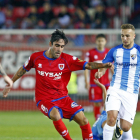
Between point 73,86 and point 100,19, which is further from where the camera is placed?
point 100,19

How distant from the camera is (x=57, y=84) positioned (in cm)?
581

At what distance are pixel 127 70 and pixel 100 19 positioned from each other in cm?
996

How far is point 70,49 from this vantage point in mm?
12328

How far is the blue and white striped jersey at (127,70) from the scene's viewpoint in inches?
233

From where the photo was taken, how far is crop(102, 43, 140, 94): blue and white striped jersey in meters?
5.93

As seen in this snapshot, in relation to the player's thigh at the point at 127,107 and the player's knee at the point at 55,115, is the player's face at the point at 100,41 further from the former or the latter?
the player's knee at the point at 55,115

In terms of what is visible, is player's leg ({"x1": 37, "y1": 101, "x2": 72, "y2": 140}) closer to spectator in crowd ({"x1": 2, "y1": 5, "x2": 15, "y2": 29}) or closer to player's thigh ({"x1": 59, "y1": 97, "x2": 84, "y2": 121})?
player's thigh ({"x1": 59, "y1": 97, "x2": 84, "y2": 121})

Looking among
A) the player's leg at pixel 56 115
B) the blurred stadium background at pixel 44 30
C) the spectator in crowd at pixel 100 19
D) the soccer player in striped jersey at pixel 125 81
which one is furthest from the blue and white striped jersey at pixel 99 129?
the spectator in crowd at pixel 100 19

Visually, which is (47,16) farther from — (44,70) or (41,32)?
(44,70)

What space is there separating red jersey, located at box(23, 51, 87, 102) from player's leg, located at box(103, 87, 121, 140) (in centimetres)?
72

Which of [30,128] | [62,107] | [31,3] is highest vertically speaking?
[31,3]

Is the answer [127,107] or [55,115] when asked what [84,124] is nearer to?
[55,115]

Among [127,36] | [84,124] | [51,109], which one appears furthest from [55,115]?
[127,36]

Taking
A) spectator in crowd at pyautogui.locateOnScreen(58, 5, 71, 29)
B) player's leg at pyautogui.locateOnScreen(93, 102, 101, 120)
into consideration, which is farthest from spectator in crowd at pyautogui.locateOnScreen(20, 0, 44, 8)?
player's leg at pyautogui.locateOnScreen(93, 102, 101, 120)
